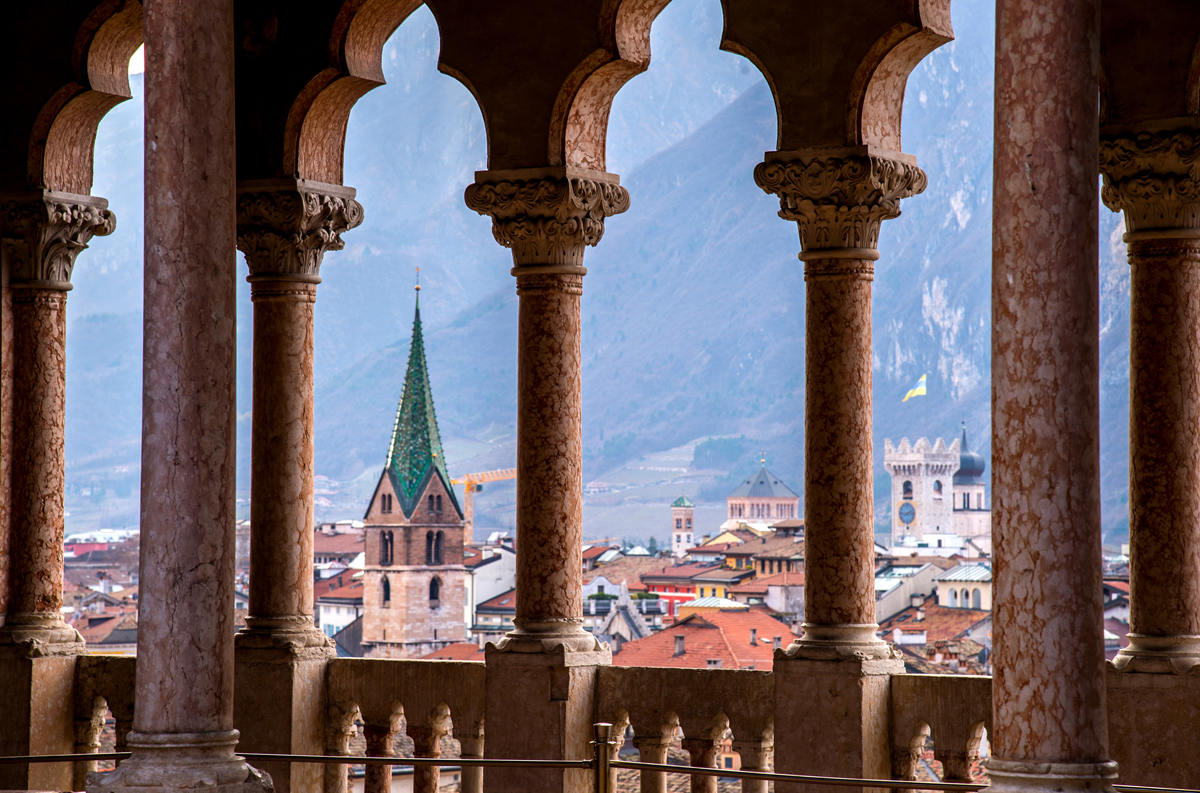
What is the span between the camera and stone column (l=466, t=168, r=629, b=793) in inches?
561

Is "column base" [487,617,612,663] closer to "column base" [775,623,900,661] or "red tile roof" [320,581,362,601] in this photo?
"column base" [775,623,900,661]

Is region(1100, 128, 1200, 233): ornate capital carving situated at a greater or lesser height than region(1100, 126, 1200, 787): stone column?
greater

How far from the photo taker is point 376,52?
15977 millimetres

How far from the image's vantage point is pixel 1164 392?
13023 millimetres

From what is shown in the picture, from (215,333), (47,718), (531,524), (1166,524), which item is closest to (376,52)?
(531,524)

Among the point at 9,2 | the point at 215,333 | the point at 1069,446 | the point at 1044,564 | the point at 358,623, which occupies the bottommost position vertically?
the point at 358,623

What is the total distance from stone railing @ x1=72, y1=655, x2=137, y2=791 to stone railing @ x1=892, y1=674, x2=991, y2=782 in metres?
8.07

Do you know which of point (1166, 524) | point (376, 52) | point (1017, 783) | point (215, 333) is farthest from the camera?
point (376, 52)

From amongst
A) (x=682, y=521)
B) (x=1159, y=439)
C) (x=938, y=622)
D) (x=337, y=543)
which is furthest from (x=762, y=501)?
(x=1159, y=439)

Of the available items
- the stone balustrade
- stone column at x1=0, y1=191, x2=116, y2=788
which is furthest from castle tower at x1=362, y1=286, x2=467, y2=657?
the stone balustrade

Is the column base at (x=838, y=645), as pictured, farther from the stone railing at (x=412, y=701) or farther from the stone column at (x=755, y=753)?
the stone railing at (x=412, y=701)

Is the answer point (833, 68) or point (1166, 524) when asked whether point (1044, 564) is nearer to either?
point (1166, 524)

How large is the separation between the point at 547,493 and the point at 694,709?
246 centimetres

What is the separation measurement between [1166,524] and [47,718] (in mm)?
11638
